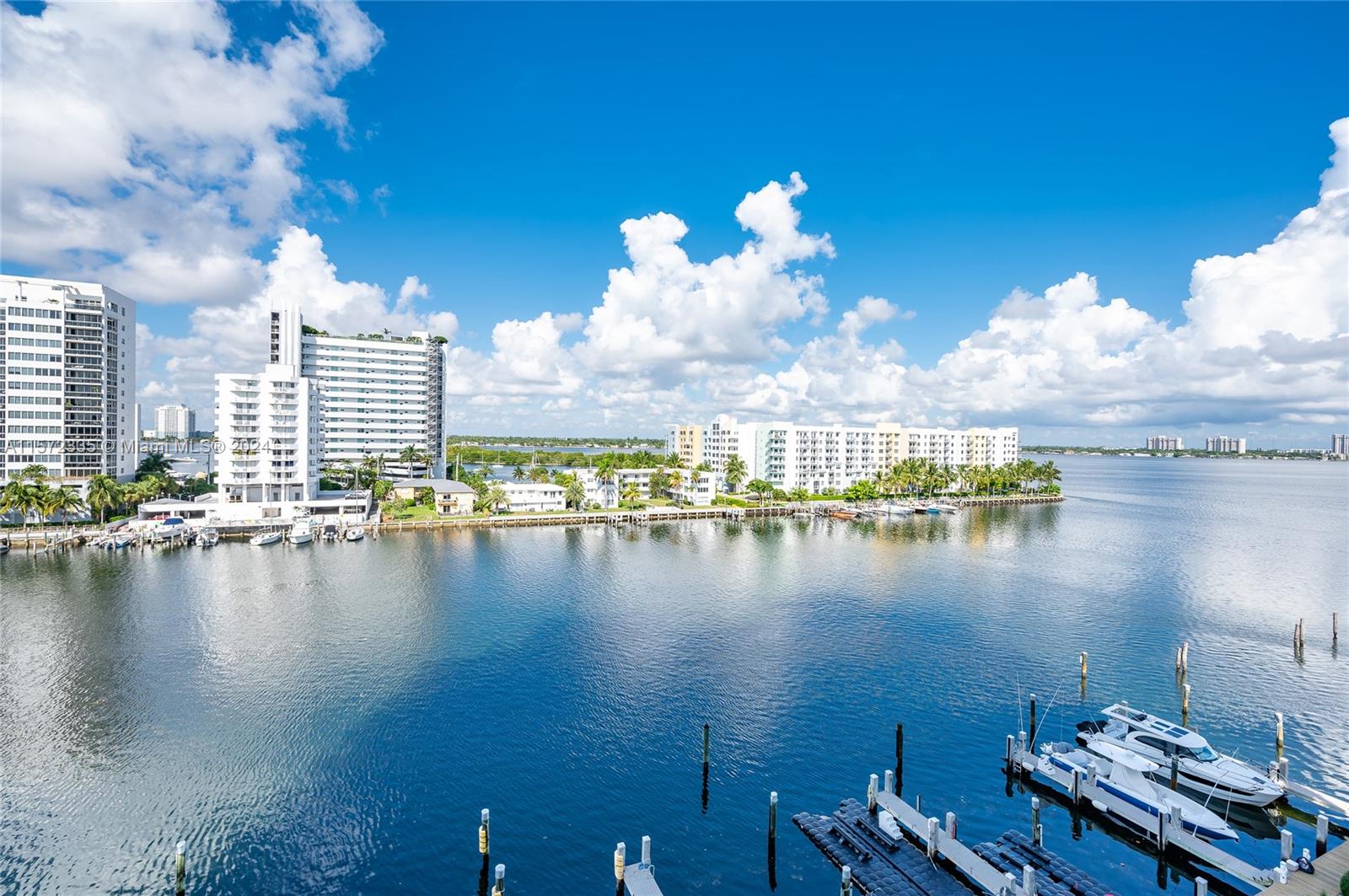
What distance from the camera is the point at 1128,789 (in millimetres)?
30766

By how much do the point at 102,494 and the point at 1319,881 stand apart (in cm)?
12135

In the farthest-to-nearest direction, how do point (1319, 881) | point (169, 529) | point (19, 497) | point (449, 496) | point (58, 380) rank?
point (449, 496) < point (58, 380) < point (169, 529) < point (19, 497) < point (1319, 881)

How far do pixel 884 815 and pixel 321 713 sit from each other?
2937 centimetres

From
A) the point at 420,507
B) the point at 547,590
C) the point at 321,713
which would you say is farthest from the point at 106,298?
the point at 321,713

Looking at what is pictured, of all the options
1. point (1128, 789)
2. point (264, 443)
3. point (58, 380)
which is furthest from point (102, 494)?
point (1128, 789)

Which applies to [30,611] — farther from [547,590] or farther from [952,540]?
[952,540]

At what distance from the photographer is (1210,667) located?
47000 millimetres

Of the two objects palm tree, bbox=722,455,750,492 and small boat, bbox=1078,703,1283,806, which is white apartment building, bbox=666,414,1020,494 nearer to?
palm tree, bbox=722,455,750,492

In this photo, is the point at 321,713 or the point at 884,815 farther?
the point at 321,713

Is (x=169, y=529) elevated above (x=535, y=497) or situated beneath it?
situated beneath

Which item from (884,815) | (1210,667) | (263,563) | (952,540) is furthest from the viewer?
(952,540)

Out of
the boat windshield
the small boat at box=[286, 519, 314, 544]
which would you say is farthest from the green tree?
the boat windshield

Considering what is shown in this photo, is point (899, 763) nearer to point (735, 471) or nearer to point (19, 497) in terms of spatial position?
point (19, 497)

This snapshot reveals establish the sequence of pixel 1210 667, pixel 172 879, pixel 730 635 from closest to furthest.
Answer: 1. pixel 172 879
2. pixel 1210 667
3. pixel 730 635
